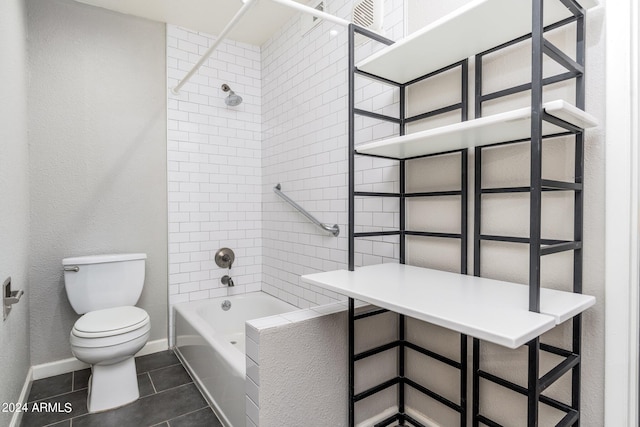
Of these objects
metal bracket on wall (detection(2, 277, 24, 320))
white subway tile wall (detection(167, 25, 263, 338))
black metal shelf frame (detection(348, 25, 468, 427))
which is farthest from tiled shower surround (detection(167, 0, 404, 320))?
metal bracket on wall (detection(2, 277, 24, 320))

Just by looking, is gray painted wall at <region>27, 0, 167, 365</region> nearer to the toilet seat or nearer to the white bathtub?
the white bathtub

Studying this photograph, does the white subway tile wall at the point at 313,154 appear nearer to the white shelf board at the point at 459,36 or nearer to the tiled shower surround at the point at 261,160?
the tiled shower surround at the point at 261,160

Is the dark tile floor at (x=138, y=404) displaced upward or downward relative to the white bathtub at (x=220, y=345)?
downward

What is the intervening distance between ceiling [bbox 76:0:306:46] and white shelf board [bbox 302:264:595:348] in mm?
2012

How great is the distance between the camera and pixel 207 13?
2.44 m

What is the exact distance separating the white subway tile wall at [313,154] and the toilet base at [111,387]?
1124 millimetres

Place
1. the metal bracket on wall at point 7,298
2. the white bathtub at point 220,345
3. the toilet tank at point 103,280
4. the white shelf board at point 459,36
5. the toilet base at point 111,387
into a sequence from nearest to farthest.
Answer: the white shelf board at point 459,36 → the metal bracket on wall at point 7,298 → the white bathtub at point 220,345 → the toilet base at point 111,387 → the toilet tank at point 103,280

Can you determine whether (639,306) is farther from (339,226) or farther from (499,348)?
(339,226)

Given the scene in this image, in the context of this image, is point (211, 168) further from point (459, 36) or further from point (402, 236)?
point (459, 36)

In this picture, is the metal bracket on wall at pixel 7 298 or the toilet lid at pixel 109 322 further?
the toilet lid at pixel 109 322

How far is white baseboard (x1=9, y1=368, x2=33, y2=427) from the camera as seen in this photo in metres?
1.63

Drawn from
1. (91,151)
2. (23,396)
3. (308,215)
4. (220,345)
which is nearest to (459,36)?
(308,215)

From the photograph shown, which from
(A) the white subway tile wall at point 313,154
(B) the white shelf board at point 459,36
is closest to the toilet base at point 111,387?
(A) the white subway tile wall at point 313,154

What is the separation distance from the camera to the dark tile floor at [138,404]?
1.75 m
